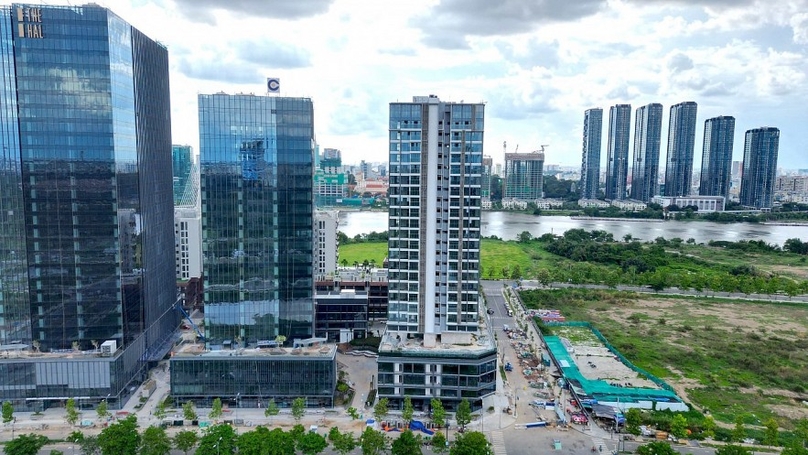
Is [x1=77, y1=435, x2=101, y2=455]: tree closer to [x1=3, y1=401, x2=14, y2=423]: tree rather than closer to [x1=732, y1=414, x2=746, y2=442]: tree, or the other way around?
[x1=3, y1=401, x2=14, y2=423]: tree

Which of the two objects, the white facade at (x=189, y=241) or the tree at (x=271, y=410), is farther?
the white facade at (x=189, y=241)

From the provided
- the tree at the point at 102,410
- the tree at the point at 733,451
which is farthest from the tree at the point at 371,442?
the tree at the point at 733,451

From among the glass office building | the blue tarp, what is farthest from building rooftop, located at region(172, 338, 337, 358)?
the blue tarp

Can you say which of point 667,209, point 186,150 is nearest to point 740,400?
point 186,150

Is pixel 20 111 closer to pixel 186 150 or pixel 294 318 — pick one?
pixel 294 318

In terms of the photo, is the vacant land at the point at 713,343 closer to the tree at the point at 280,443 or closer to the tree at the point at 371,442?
the tree at the point at 371,442

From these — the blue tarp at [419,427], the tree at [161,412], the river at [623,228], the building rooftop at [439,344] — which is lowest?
the blue tarp at [419,427]

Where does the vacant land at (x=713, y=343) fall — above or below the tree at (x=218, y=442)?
below
